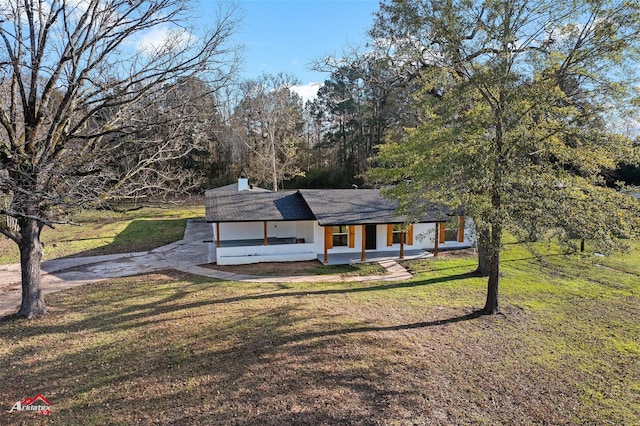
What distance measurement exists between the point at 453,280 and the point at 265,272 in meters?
7.23

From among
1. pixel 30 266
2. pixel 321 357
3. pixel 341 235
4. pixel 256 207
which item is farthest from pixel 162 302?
pixel 341 235

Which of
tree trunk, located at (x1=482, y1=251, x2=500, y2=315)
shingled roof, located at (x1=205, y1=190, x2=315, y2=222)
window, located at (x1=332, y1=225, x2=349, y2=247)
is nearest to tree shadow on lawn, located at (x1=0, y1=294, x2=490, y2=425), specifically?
tree trunk, located at (x1=482, y1=251, x2=500, y2=315)

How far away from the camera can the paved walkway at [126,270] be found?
12289mm

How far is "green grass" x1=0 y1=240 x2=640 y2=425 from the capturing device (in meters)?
5.48

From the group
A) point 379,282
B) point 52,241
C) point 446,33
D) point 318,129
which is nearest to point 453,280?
point 379,282

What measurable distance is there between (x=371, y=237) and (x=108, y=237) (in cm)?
1504

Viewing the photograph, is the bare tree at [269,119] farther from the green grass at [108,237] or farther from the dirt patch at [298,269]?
the dirt patch at [298,269]

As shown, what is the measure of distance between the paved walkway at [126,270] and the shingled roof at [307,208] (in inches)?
85.3

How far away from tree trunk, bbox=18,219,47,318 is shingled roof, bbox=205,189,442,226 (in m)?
7.02

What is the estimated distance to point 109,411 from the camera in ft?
17.3

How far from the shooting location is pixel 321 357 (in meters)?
7.01

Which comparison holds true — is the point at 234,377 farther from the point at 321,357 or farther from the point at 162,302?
the point at 162,302

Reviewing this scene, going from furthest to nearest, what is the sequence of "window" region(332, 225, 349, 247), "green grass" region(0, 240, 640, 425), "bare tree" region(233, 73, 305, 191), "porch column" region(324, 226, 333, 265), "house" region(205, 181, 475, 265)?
"bare tree" region(233, 73, 305, 191), "window" region(332, 225, 349, 247), "house" region(205, 181, 475, 265), "porch column" region(324, 226, 333, 265), "green grass" region(0, 240, 640, 425)

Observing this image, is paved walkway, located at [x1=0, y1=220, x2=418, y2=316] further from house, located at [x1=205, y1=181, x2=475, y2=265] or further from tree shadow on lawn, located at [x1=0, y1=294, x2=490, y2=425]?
tree shadow on lawn, located at [x1=0, y1=294, x2=490, y2=425]
